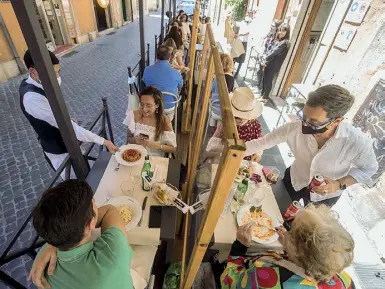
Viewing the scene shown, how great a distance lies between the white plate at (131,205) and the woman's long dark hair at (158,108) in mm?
1267

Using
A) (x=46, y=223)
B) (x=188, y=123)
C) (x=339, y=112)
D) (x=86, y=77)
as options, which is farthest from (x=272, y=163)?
(x=86, y=77)

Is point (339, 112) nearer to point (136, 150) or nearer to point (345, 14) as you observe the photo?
point (136, 150)

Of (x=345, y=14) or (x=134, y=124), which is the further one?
(x=345, y=14)

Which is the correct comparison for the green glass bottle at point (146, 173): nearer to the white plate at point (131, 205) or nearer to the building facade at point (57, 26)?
the white plate at point (131, 205)

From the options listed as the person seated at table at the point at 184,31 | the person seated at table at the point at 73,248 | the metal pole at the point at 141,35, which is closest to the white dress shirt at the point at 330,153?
the person seated at table at the point at 73,248

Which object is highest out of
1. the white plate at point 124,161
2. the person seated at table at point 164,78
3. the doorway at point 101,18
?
the person seated at table at point 164,78

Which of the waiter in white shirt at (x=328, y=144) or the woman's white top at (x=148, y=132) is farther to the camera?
the woman's white top at (x=148, y=132)

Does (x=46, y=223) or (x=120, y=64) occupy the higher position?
(x=46, y=223)

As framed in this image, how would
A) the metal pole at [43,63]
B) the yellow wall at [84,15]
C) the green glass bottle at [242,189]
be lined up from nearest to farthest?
the metal pole at [43,63] → the green glass bottle at [242,189] → the yellow wall at [84,15]

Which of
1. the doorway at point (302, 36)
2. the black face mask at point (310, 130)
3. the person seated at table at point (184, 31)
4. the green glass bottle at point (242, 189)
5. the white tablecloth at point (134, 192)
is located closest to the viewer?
the white tablecloth at point (134, 192)

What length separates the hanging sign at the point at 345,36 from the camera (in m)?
3.89

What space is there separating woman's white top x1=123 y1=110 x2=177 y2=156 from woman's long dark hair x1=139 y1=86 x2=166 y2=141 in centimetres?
6

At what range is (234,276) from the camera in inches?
62.6

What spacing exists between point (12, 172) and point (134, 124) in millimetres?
2695
